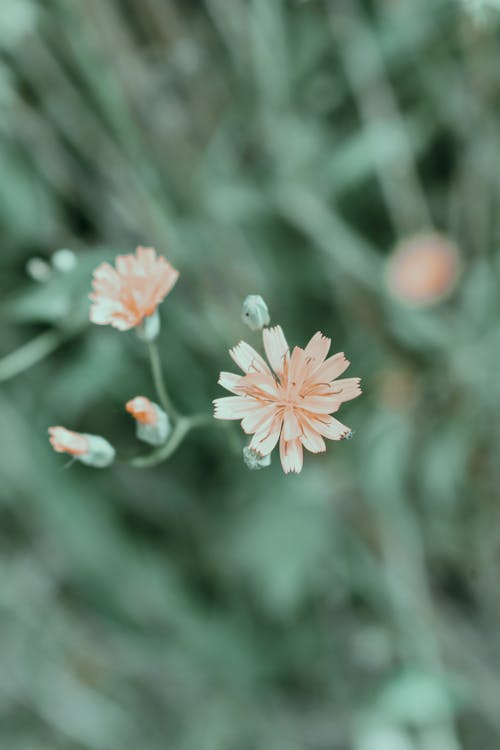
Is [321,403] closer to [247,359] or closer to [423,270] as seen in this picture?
[247,359]

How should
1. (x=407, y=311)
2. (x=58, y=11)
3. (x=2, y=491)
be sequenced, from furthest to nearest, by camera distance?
(x=2, y=491) → (x=407, y=311) → (x=58, y=11)

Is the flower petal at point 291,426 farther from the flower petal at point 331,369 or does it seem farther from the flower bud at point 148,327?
the flower bud at point 148,327

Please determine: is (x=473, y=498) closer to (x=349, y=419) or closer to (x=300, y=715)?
(x=349, y=419)

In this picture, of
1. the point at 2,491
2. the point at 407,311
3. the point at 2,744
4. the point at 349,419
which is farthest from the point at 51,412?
the point at 2,744

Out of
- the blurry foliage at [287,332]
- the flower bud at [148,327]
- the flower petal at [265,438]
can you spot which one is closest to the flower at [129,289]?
Answer: the flower bud at [148,327]

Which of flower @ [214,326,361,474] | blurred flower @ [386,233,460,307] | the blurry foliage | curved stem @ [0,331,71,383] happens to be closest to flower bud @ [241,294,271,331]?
flower @ [214,326,361,474]

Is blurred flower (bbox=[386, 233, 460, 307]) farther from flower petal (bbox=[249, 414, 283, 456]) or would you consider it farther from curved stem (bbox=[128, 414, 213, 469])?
flower petal (bbox=[249, 414, 283, 456])

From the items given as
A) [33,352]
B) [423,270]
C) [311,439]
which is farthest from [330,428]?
[423,270]
